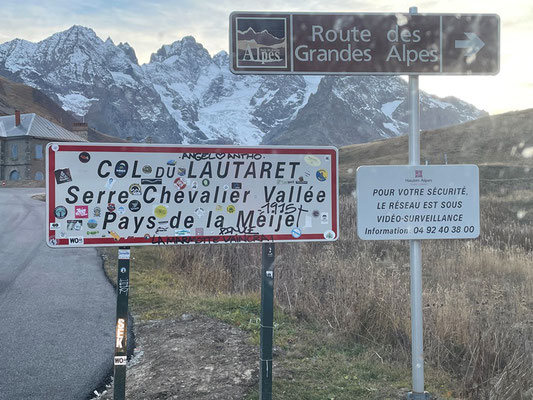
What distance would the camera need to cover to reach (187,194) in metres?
3.40

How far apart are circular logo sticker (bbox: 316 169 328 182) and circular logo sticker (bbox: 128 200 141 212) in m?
1.25

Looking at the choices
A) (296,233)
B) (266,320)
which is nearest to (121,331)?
(266,320)

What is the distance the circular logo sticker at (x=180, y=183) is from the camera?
3.38 m

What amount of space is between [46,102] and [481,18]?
Answer: 137m

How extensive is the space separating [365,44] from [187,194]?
1667 mm

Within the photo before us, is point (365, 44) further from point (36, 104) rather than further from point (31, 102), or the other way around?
point (36, 104)

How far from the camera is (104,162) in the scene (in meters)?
3.28

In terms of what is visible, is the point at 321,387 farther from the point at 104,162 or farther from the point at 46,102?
the point at 46,102

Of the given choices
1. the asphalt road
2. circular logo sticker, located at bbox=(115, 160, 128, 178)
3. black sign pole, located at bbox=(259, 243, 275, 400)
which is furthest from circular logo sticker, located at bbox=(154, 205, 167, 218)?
the asphalt road

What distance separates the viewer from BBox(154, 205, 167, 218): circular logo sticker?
3348mm

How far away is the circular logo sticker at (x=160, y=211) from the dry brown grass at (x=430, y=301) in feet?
9.43

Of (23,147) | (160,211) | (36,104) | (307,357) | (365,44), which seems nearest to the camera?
(160,211)

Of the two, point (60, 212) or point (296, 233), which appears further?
point (296, 233)

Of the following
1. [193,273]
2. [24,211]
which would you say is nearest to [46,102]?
[24,211]
